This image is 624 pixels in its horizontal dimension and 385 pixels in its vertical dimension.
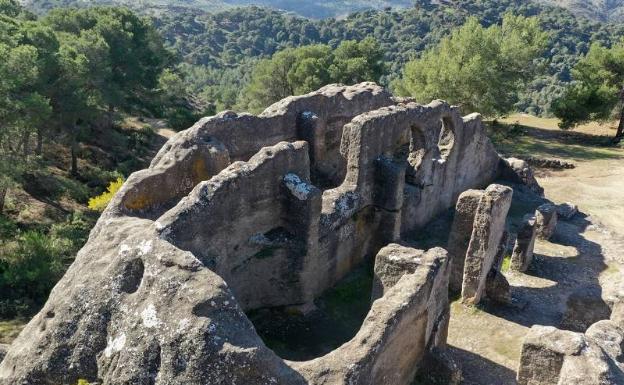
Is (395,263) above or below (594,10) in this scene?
above

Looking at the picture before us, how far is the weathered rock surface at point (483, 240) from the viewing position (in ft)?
49.0

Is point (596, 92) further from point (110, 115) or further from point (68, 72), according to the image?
point (68, 72)

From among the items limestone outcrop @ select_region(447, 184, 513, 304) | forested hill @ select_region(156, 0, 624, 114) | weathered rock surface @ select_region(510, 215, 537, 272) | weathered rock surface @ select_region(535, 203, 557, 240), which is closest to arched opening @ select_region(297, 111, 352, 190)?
limestone outcrop @ select_region(447, 184, 513, 304)

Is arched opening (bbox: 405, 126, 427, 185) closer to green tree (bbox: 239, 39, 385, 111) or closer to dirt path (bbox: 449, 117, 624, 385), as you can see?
dirt path (bbox: 449, 117, 624, 385)

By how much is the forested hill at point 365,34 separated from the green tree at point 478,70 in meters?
31.8

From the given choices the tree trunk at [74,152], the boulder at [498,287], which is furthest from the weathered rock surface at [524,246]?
the tree trunk at [74,152]

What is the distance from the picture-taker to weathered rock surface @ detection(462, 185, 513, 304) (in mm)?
14938

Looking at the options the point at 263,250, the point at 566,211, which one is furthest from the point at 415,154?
the point at 263,250

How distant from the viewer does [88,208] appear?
1028 inches

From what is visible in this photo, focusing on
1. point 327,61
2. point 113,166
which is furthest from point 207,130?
point 327,61

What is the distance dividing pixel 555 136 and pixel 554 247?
21.1 m

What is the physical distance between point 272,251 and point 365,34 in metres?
96.6

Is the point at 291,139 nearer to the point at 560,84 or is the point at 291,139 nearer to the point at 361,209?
the point at 361,209

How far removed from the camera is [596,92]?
35.6 metres
